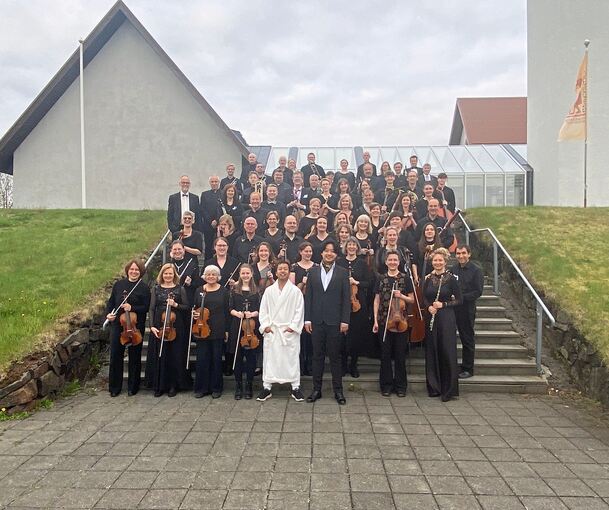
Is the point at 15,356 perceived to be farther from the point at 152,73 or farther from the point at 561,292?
the point at 152,73

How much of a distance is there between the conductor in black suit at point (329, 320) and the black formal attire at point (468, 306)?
1691 mm

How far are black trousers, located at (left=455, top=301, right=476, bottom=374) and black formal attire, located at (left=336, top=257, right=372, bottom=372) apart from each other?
1.27 metres

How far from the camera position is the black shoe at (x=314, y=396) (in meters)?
6.17

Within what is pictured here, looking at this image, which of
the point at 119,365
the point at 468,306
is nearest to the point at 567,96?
the point at 468,306

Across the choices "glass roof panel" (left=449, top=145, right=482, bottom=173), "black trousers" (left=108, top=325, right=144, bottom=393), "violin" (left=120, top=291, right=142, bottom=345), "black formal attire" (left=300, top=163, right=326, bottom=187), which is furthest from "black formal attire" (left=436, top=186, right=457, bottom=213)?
"glass roof panel" (left=449, top=145, right=482, bottom=173)

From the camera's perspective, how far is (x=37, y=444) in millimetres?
4816

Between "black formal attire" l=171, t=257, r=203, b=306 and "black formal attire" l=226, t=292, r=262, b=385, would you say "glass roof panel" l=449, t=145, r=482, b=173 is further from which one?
"black formal attire" l=226, t=292, r=262, b=385

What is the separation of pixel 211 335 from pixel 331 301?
1606 millimetres

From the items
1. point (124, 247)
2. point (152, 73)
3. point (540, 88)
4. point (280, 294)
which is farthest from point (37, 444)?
point (540, 88)

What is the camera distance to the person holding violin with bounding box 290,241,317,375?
21.7 ft

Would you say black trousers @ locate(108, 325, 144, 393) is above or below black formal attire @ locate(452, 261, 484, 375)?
below

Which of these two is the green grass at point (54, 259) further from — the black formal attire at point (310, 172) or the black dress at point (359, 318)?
the black dress at point (359, 318)

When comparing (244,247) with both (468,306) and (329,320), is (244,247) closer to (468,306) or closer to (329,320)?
(329,320)

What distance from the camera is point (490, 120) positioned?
31.4 metres
